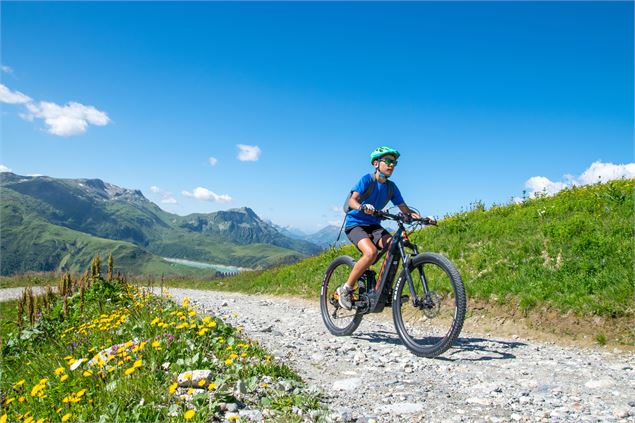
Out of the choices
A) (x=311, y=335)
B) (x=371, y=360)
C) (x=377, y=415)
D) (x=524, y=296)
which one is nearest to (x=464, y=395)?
(x=377, y=415)

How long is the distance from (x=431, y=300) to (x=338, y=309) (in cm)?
326

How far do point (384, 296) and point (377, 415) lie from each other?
3.66 metres

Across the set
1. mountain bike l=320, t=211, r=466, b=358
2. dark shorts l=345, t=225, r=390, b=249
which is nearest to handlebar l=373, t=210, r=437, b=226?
mountain bike l=320, t=211, r=466, b=358

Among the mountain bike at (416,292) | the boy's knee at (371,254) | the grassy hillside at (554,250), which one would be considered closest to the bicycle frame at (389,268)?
the mountain bike at (416,292)

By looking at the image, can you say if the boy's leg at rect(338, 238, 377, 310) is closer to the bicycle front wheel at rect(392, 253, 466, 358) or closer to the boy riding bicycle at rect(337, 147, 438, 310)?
the boy riding bicycle at rect(337, 147, 438, 310)

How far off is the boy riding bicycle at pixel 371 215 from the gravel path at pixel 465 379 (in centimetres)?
148

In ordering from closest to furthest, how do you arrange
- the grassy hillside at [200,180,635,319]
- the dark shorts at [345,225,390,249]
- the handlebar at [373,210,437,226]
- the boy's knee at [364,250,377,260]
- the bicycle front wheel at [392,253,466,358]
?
1. the bicycle front wheel at [392,253,466,358]
2. the handlebar at [373,210,437,226]
3. the boy's knee at [364,250,377,260]
4. the dark shorts at [345,225,390,249]
5. the grassy hillside at [200,180,635,319]

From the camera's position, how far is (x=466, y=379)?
226 inches

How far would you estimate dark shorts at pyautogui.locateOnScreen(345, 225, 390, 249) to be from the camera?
850 centimetres

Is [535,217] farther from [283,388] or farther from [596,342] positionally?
[283,388]

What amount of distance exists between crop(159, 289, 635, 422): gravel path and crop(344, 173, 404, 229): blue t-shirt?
2.48 m

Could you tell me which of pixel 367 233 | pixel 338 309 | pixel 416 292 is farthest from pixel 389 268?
pixel 338 309

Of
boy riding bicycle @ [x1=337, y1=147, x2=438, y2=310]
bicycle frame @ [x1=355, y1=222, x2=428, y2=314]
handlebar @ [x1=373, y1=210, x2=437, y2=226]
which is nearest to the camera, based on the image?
handlebar @ [x1=373, y1=210, x2=437, y2=226]

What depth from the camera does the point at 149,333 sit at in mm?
6742
